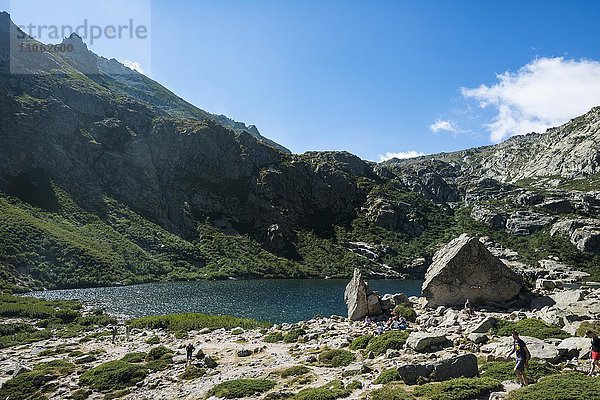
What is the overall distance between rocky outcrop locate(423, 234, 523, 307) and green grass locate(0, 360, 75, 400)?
32264mm

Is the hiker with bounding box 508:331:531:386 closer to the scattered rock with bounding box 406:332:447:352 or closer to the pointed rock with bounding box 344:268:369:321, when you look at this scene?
the scattered rock with bounding box 406:332:447:352

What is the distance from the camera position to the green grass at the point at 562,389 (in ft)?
45.8

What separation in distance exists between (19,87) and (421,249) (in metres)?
211

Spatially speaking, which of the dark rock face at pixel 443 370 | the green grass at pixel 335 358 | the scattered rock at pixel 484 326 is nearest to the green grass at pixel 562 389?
the dark rock face at pixel 443 370

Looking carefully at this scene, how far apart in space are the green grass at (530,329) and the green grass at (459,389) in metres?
10.5

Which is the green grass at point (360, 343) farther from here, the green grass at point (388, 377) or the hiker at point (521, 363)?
the hiker at point (521, 363)

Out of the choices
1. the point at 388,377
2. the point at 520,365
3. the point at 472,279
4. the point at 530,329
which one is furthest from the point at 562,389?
the point at 472,279

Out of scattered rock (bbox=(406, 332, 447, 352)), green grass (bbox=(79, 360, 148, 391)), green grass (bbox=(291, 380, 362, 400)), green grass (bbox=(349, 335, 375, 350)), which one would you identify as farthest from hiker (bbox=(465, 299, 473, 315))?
green grass (bbox=(79, 360, 148, 391))

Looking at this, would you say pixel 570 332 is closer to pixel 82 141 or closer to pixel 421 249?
pixel 421 249

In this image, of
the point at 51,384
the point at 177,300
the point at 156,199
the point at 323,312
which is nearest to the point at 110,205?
the point at 156,199

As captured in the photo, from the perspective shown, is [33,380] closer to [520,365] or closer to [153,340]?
[153,340]

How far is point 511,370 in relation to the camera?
18641mm

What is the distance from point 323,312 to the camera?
7000 cm

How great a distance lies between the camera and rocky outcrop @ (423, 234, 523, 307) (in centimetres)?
3725
